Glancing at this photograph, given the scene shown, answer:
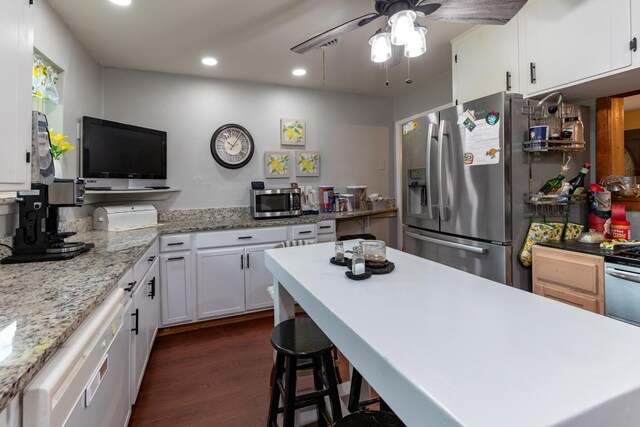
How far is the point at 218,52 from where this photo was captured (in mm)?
2758

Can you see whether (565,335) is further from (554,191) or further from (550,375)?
(554,191)

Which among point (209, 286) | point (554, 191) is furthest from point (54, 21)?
point (554, 191)

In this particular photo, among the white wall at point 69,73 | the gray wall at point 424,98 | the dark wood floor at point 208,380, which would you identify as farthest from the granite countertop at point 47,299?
the gray wall at point 424,98

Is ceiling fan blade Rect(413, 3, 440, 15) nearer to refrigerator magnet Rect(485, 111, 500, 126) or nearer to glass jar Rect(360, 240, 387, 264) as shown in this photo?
refrigerator magnet Rect(485, 111, 500, 126)

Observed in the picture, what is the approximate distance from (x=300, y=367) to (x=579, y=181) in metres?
2.10

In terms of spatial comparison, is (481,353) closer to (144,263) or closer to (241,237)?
(144,263)

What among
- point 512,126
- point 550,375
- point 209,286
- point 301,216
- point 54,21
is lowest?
point 209,286

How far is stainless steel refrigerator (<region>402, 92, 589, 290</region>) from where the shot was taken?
2006mm

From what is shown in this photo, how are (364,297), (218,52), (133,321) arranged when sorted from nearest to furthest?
(364,297), (133,321), (218,52)

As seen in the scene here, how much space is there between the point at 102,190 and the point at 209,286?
1152mm

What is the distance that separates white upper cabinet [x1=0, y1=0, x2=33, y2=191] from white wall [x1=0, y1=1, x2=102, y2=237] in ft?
1.62

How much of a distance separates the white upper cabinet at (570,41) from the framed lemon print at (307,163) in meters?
2.24

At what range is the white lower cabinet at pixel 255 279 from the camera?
2.96m

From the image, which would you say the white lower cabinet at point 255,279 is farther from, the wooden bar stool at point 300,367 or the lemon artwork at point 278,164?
the wooden bar stool at point 300,367
